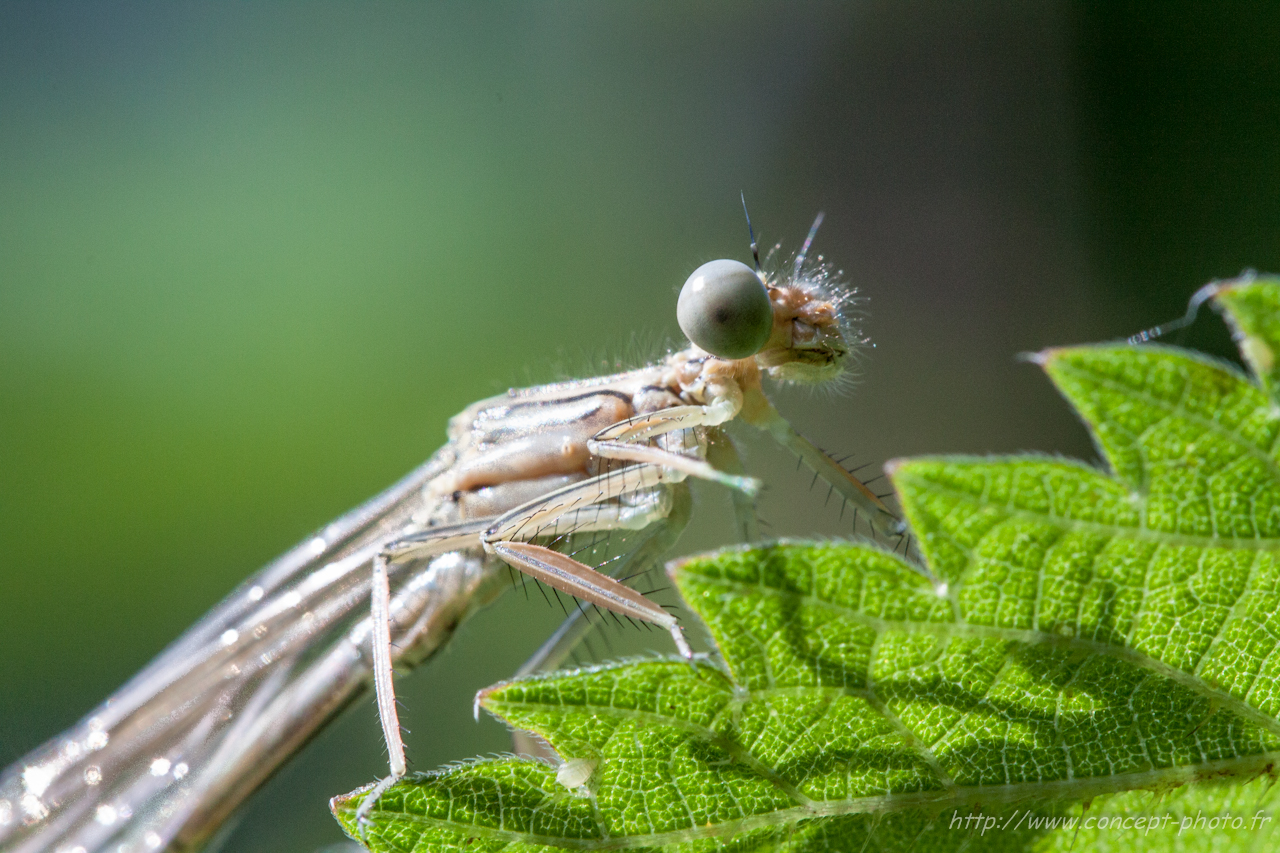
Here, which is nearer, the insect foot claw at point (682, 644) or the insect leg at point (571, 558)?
the insect foot claw at point (682, 644)

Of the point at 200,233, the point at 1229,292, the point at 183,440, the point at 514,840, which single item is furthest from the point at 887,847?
the point at 200,233

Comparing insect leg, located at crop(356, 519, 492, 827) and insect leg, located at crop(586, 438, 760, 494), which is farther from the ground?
insect leg, located at crop(586, 438, 760, 494)

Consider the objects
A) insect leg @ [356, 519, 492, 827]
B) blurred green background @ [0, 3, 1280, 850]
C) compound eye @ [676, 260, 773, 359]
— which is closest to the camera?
insect leg @ [356, 519, 492, 827]

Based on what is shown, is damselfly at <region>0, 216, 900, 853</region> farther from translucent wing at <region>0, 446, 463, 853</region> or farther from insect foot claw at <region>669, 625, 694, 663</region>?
insect foot claw at <region>669, 625, 694, 663</region>

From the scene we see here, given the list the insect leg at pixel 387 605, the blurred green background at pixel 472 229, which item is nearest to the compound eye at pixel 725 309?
the insect leg at pixel 387 605

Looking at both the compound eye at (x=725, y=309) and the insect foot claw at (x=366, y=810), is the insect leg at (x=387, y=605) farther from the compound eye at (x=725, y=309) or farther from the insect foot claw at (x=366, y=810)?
the compound eye at (x=725, y=309)

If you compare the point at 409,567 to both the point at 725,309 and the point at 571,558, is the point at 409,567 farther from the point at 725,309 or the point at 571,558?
the point at 725,309

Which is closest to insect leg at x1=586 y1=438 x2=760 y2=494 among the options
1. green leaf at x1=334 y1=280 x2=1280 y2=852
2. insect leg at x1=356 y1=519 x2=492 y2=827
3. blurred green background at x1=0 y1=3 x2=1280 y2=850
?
insect leg at x1=356 y1=519 x2=492 y2=827
